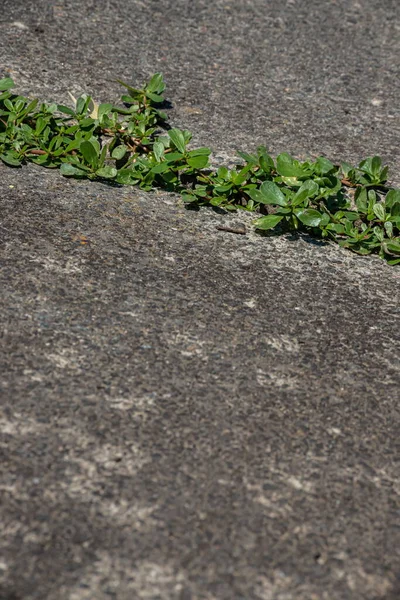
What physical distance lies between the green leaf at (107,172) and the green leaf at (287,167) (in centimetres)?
59

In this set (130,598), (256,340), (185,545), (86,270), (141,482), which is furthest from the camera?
(86,270)

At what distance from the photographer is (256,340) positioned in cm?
220

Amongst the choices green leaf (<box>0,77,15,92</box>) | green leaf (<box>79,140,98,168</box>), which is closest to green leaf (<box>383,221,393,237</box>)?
green leaf (<box>79,140,98,168</box>)

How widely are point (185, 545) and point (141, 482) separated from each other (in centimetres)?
19

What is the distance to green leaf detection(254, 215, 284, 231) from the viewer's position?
8.66ft

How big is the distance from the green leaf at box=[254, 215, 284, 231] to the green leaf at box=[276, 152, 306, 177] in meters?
0.20

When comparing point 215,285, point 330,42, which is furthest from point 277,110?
point 215,285

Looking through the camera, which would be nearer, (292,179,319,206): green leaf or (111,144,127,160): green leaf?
(292,179,319,206): green leaf

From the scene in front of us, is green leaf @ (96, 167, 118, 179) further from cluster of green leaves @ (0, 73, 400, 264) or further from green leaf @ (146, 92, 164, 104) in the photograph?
green leaf @ (146, 92, 164, 104)

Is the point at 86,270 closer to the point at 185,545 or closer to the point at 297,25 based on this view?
the point at 185,545

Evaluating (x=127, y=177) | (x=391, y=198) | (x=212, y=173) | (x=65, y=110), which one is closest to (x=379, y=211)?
(x=391, y=198)

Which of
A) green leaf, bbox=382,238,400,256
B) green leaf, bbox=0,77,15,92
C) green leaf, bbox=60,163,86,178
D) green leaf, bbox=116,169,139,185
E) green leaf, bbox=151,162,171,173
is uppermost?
green leaf, bbox=0,77,15,92

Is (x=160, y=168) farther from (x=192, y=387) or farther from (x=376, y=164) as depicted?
(x=192, y=387)

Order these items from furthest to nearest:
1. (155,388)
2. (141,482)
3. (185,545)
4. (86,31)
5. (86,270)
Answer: (86,31), (86,270), (155,388), (141,482), (185,545)
